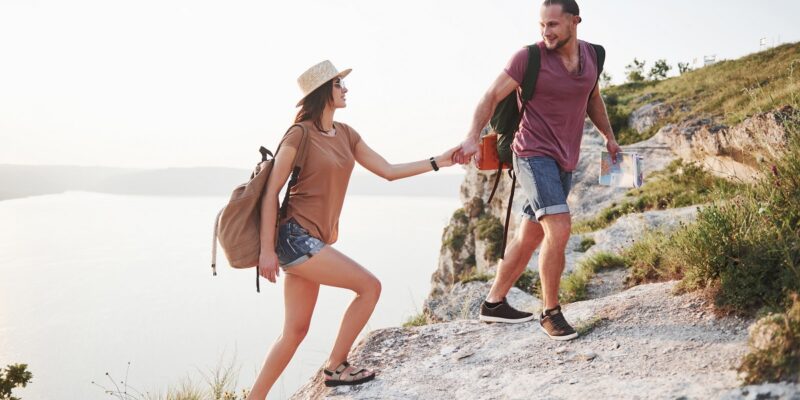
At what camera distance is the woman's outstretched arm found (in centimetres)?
445

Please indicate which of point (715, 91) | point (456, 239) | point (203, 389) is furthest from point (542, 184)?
point (456, 239)

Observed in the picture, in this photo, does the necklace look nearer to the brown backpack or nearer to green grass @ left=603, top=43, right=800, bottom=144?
the brown backpack

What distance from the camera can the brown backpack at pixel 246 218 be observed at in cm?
377

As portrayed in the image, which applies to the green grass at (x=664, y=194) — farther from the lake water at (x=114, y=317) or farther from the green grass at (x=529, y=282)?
the lake water at (x=114, y=317)

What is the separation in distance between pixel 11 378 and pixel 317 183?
12.1 feet

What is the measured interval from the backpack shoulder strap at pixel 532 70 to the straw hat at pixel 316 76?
1421 mm

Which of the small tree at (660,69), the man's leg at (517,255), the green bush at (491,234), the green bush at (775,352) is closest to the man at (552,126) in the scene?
the man's leg at (517,255)

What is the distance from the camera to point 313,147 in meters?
3.89

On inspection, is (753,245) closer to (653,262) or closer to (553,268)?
(553,268)

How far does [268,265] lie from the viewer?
3.72 metres

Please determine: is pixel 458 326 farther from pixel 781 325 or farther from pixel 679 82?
pixel 679 82

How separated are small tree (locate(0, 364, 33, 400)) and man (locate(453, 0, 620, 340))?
457 centimetres

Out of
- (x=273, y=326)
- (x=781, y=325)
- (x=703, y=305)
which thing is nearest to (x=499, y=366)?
(x=703, y=305)

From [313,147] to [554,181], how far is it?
183 centimetres
